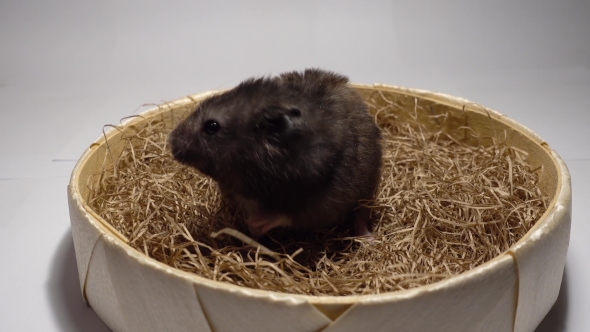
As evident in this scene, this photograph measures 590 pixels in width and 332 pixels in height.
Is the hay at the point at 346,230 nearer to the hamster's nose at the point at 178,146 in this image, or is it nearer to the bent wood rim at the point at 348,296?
Answer: the bent wood rim at the point at 348,296

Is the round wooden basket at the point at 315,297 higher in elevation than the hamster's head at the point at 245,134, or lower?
lower

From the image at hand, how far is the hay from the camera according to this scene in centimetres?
217

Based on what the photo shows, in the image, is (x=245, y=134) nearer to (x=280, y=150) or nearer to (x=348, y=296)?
(x=280, y=150)

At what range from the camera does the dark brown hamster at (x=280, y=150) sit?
2158 millimetres

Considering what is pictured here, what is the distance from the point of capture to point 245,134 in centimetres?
218

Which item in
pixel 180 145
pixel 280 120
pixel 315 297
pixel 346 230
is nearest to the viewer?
pixel 315 297

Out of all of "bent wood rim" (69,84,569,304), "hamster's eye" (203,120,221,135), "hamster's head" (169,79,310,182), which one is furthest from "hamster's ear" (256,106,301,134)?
"bent wood rim" (69,84,569,304)

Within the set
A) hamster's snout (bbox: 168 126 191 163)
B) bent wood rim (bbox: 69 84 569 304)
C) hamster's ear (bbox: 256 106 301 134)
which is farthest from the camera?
hamster's snout (bbox: 168 126 191 163)

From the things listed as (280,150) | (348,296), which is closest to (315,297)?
(348,296)

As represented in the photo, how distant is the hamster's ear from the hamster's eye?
157 millimetres

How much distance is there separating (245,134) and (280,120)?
5.6 inches

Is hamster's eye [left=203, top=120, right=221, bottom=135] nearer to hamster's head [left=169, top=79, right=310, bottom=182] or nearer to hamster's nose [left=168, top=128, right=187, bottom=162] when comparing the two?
hamster's head [left=169, top=79, right=310, bottom=182]

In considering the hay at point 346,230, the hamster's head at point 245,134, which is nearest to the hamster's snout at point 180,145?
the hamster's head at point 245,134

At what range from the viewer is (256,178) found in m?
2.18
